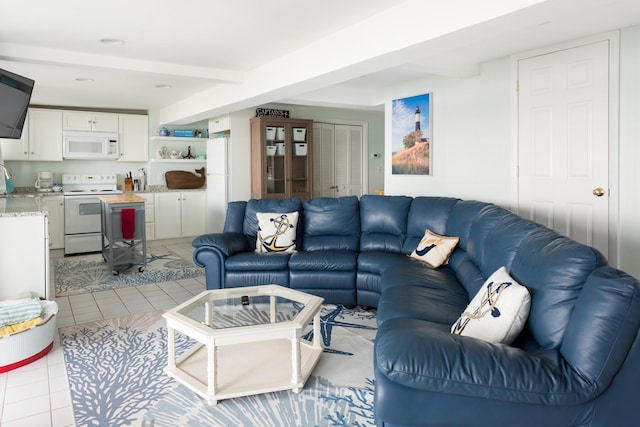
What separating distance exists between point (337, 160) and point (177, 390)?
5455 millimetres

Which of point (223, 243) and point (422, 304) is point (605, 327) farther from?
point (223, 243)

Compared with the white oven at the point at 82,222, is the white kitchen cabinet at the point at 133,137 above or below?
above

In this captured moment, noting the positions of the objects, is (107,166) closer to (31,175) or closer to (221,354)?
(31,175)

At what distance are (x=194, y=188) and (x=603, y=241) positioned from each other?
6.15 meters

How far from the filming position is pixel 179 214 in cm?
759

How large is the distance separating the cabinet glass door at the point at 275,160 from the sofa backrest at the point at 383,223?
94.5 inches

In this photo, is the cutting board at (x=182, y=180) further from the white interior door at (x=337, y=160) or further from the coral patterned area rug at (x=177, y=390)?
the coral patterned area rug at (x=177, y=390)

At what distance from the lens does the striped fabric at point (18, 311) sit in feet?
9.82

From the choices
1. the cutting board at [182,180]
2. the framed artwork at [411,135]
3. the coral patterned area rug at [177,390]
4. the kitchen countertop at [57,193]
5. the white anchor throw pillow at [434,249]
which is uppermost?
the framed artwork at [411,135]

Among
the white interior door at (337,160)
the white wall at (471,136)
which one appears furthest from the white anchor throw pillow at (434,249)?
the white interior door at (337,160)

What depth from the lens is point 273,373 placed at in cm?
268

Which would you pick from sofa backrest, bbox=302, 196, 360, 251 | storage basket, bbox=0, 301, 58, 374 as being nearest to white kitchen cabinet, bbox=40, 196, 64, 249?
storage basket, bbox=0, 301, 58, 374

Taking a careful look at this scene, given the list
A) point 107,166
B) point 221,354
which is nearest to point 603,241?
point 221,354

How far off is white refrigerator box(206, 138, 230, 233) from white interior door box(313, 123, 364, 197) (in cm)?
143
